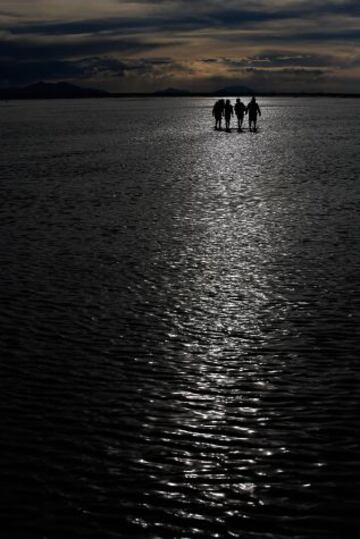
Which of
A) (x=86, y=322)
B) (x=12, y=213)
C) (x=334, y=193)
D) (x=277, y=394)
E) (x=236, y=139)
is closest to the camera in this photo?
(x=277, y=394)

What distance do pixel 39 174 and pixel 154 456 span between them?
85.8ft

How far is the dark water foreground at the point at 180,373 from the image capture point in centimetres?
634

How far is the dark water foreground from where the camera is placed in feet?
20.8

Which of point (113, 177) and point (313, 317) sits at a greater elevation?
point (113, 177)

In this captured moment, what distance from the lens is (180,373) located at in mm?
9156

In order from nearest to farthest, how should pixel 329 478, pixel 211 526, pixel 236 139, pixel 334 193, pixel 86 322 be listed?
1. pixel 211 526
2. pixel 329 478
3. pixel 86 322
4. pixel 334 193
5. pixel 236 139

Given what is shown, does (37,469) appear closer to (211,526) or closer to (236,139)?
(211,526)

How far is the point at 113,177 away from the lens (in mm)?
30844

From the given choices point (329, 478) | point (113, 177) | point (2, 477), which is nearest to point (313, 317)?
point (329, 478)

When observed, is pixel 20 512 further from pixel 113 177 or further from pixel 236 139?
pixel 236 139

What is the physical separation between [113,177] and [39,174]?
322 centimetres

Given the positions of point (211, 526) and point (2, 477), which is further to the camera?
point (2, 477)

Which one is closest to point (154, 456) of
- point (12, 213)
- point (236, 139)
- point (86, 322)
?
point (86, 322)

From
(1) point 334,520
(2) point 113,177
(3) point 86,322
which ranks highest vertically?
(2) point 113,177
